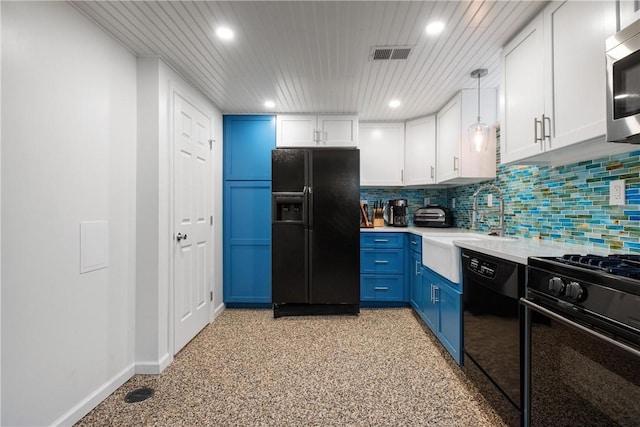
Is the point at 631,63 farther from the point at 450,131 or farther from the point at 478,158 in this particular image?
the point at 450,131

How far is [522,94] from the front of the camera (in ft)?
5.69

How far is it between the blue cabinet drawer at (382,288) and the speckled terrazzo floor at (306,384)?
0.53 m

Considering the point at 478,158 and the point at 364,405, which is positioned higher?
the point at 478,158

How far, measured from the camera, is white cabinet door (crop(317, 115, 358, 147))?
336 centimetres

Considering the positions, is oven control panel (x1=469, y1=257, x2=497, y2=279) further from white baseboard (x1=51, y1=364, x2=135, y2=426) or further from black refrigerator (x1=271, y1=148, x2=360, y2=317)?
white baseboard (x1=51, y1=364, x2=135, y2=426)

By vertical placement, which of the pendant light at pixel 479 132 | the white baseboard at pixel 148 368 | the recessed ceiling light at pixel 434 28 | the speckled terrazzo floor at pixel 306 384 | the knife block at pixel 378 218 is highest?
the recessed ceiling light at pixel 434 28

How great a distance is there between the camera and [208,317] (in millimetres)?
2891

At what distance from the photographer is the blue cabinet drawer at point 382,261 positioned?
3271 mm

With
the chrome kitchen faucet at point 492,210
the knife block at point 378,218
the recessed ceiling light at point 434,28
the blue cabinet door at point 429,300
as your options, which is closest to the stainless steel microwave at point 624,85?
the recessed ceiling light at point 434,28

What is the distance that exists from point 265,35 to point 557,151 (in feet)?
5.88

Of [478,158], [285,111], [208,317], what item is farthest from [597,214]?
[208,317]

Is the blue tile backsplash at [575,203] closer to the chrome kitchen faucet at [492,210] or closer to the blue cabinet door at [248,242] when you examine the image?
the chrome kitchen faucet at [492,210]

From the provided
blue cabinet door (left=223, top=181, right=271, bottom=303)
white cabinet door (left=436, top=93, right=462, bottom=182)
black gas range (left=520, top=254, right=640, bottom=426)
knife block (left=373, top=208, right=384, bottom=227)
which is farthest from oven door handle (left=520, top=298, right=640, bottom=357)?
blue cabinet door (left=223, top=181, right=271, bottom=303)

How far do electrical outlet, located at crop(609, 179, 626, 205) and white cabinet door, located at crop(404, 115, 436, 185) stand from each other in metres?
1.81
